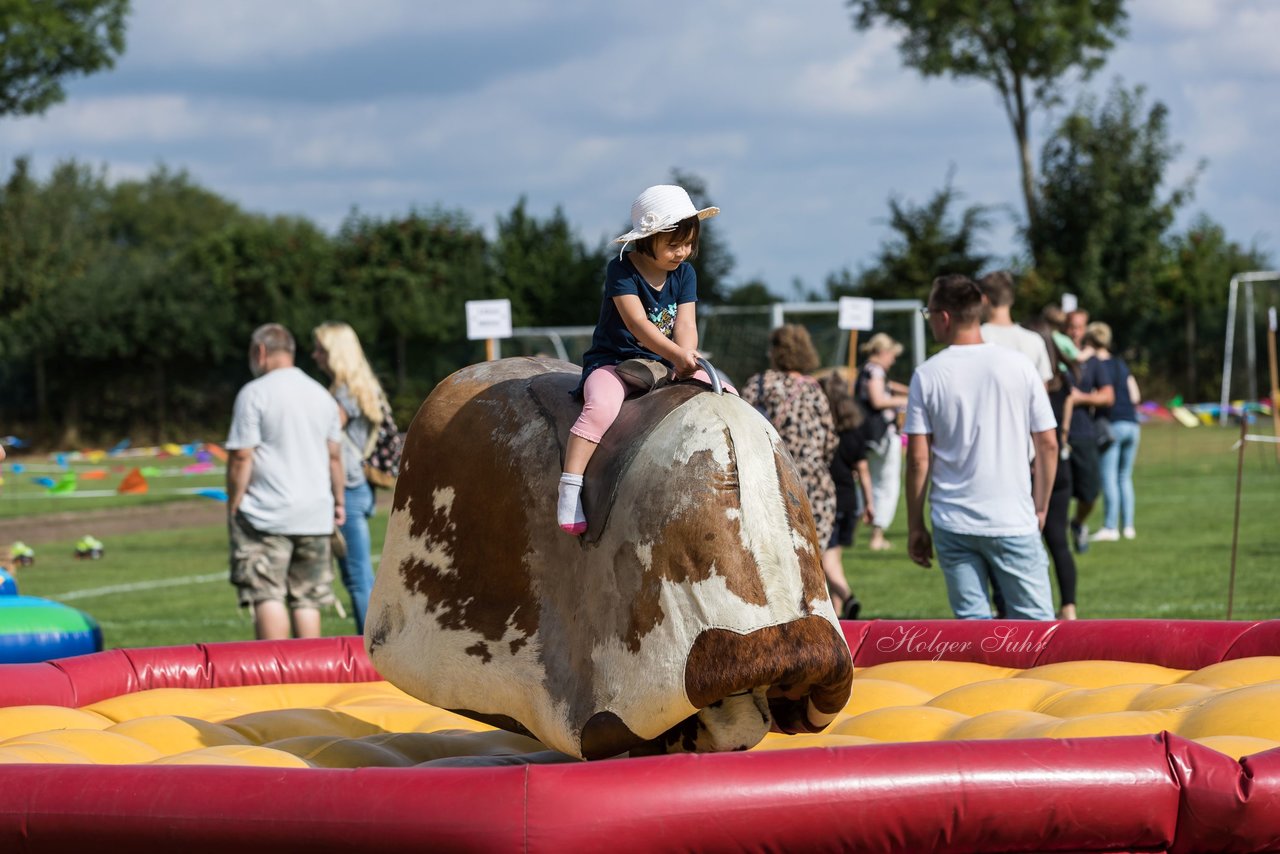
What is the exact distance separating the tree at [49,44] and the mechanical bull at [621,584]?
43.3 meters

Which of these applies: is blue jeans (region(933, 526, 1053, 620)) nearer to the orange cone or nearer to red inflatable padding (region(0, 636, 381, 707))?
red inflatable padding (region(0, 636, 381, 707))

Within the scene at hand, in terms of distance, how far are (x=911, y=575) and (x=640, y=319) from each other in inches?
338

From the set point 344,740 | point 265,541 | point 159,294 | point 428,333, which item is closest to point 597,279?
point 428,333

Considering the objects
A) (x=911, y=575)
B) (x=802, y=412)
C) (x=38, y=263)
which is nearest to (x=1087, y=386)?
(x=911, y=575)

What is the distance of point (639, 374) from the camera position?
4.65m

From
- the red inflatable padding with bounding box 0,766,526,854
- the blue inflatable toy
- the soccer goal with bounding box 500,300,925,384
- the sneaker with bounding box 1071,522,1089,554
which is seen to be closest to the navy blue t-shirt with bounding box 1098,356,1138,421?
the sneaker with bounding box 1071,522,1089,554

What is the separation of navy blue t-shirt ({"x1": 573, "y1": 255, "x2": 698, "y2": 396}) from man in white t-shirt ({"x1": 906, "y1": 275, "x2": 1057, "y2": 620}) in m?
2.37

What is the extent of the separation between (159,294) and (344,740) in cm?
3926

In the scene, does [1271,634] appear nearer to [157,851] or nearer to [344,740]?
[344,740]

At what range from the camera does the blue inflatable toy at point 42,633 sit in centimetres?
747

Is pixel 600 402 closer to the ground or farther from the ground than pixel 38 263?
closer to the ground

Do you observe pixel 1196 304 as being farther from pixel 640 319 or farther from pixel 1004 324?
pixel 640 319

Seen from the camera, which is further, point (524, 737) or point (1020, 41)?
point (1020, 41)

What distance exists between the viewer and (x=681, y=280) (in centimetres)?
475
